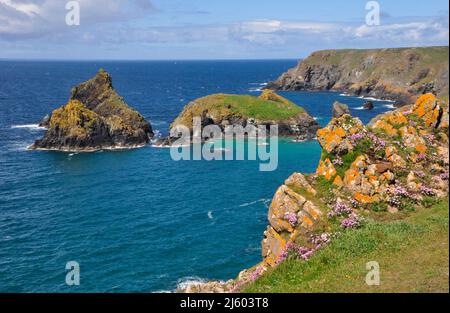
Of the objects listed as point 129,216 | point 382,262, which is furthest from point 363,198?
point 129,216

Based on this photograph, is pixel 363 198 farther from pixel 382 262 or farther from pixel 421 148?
pixel 382 262

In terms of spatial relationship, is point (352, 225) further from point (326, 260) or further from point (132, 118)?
point (132, 118)

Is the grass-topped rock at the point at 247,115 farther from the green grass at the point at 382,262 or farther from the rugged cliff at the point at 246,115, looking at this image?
the green grass at the point at 382,262

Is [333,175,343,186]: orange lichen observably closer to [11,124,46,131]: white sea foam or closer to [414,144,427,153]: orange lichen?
[414,144,427,153]: orange lichen

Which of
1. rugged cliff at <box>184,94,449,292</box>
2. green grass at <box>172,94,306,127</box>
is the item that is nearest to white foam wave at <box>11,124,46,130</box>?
green grass at <box>172,94,306,127</box>

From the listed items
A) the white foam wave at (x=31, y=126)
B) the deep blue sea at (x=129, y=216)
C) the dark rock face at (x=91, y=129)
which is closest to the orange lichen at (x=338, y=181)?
the deep blue sea at (x=129, y=216)

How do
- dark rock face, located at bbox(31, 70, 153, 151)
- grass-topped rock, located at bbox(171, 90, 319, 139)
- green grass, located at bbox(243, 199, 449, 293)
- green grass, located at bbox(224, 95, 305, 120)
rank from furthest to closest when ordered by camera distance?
green grass, located at bbox(224, 95, 305, 120), grass-topped rock, located at bbox(171, 90, 319, 139), dark rock face, located at bbox(31, 70, 153, 151), green grass, located at bbox(243, 199, 449, 293)
